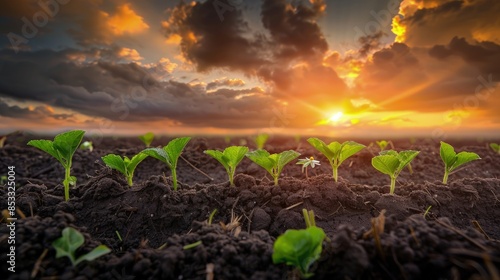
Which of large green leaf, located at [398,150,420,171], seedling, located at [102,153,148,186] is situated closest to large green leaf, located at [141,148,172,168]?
seedling, located at [102,153,148,186]

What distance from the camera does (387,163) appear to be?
10.4ft

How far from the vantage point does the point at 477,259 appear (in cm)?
173

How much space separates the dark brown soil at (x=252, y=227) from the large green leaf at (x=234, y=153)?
28 centimetres

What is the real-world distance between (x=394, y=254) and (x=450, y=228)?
0.47 metres

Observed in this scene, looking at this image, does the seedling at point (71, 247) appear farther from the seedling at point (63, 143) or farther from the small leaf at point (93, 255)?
the seedling at point (63, 143)

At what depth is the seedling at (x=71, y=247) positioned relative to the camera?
1.94 m

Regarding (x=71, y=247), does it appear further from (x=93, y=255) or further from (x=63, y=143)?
(x=63, y=143)

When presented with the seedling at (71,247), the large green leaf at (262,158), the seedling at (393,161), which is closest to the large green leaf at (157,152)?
the large green leaf at (262,158)

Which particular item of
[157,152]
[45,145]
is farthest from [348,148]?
[45,145]

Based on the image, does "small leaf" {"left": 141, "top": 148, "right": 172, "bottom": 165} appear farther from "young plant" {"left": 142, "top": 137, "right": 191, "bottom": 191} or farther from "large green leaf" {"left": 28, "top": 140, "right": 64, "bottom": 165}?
"large green leaf" {"left": 28, "top": 140, "right": 64, "bottom": 165}

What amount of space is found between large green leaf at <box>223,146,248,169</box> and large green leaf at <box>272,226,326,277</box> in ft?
4.64

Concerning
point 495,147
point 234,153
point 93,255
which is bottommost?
point 93,255

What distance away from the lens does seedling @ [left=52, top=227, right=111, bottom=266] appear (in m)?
1.94

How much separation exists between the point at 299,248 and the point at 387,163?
182cm
